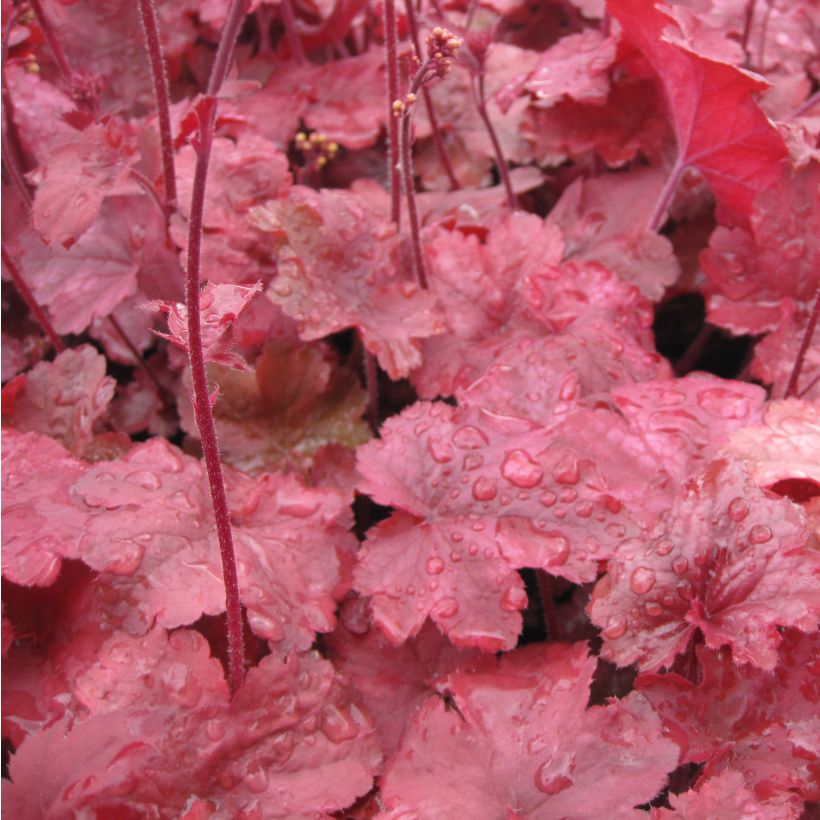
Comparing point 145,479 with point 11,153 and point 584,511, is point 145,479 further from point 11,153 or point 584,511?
point 11,153

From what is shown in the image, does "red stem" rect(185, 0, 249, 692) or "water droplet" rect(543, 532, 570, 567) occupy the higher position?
"red stem" rect(185, 0, 249, 692)

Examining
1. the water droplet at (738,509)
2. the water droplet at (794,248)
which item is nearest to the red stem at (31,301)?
the water droplet at (738,509)

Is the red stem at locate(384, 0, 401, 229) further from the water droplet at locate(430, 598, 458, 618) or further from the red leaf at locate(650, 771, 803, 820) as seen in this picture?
the red leaf at locate(650, 771, 803, 820)

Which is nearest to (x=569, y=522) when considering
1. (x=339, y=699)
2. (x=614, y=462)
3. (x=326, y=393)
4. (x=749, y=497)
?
(x=614, y=462)

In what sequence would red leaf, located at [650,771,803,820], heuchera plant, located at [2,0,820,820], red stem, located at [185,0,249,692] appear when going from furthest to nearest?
heuchera plant, located at [2,0,820,820], red leaf, located at [650,771,803,820], red stem, located at [185,0,249,692]

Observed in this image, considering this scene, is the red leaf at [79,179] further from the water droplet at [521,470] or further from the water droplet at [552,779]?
the water droplet at [552,779]

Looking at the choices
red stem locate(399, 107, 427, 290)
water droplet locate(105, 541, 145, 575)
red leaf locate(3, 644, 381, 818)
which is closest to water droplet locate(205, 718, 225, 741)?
red leaf locate(3, 644, 381, 818)
